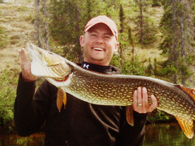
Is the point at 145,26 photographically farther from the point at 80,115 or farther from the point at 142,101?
the point at 80,115

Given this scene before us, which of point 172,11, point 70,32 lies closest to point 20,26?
point 70,32

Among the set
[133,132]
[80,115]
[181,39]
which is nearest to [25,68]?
[80,115]

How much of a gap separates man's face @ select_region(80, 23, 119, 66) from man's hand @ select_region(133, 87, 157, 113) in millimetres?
558

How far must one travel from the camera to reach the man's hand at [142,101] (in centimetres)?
245

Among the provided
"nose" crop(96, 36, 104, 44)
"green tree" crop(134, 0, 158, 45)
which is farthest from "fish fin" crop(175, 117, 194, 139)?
"green tree" crop(134, 0, 158, 45)

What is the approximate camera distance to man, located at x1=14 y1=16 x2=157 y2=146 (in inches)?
91.0

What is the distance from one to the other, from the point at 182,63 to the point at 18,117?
15.3 metres

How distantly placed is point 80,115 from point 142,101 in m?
0.63

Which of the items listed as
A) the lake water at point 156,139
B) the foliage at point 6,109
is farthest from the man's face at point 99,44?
the foliage at point 6,109

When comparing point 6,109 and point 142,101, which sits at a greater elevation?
point 142,101

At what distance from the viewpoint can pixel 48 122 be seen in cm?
246

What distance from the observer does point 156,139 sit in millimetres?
11984

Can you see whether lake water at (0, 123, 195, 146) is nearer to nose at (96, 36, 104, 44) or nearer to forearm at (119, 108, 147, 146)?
forearm at (119, 108, 147, 146)

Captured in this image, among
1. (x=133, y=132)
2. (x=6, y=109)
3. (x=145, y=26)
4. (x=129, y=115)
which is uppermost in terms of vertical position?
(x=145, y=26)
